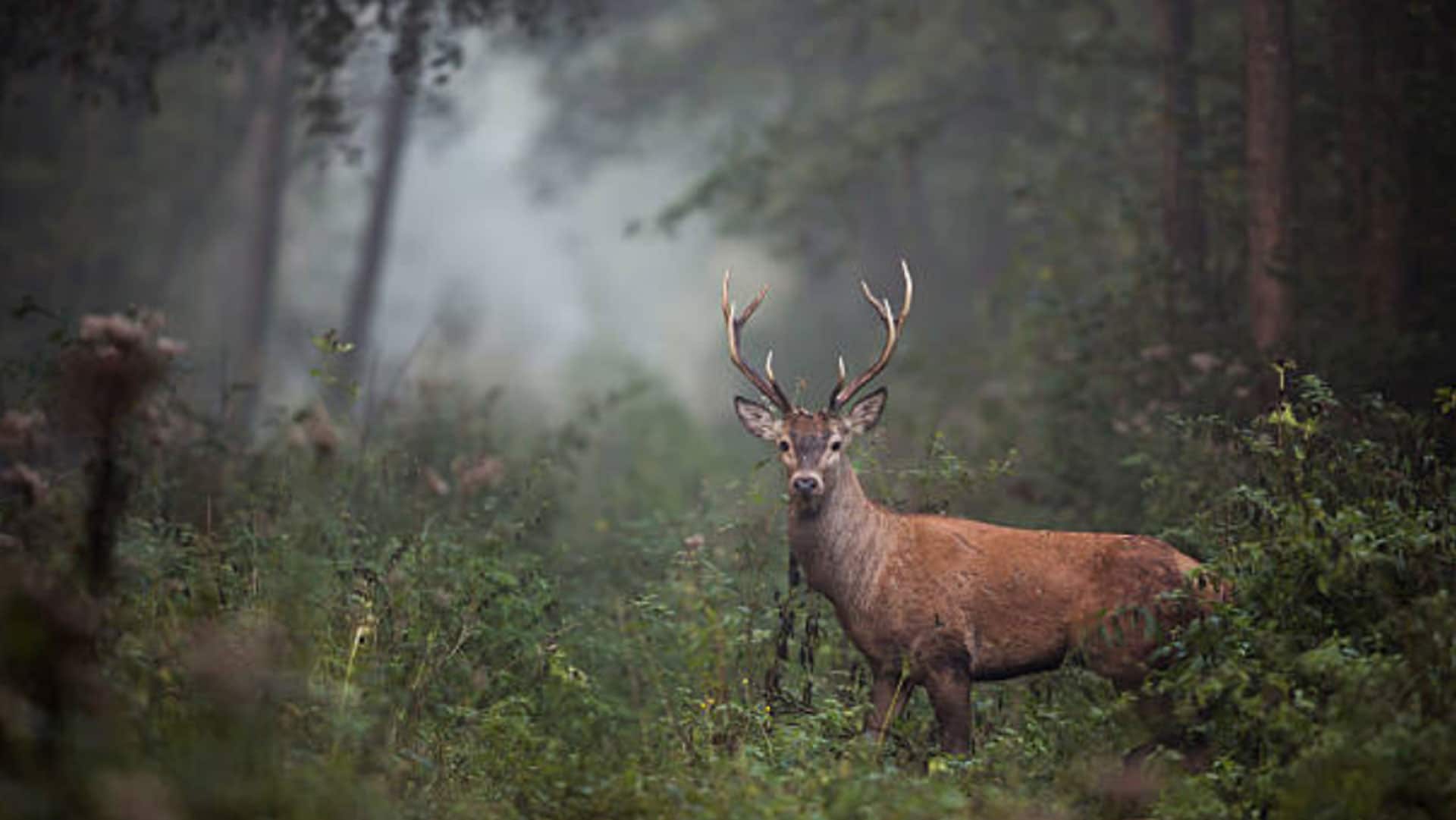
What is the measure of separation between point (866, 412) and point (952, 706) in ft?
5.94

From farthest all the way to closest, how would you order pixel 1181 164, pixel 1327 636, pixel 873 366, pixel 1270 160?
1. pixel 1181 164
2. pixel 1270 160
3. pixel 873 366
4. pixel 1327 636

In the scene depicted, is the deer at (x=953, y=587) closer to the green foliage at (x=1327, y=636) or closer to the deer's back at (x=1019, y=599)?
the deer's back at (x=1019, y=599)

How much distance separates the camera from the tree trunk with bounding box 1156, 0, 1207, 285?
13367mm

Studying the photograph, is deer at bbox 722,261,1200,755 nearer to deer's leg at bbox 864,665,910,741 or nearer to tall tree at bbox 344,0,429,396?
deer's leg at bbox 864,665,910,741

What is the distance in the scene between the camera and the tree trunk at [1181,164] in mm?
13367

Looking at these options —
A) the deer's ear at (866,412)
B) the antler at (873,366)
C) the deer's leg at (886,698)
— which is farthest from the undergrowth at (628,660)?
the antler at (873,366)

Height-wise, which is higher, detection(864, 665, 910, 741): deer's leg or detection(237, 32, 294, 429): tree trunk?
detection(237, 32, 294, 429): tree trunk

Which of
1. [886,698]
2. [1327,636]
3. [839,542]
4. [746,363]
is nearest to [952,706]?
[886,698]

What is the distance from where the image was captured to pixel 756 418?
8.75 m

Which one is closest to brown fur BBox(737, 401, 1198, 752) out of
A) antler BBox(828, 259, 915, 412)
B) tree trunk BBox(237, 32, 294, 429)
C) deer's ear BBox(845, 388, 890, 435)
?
antler BBox(828, 259, 915, 412)

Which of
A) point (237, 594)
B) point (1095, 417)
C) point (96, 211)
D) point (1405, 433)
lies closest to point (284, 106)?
point (96, 211)

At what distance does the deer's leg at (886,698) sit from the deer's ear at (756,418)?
151 cm

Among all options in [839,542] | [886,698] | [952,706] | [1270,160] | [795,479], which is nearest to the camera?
[952,706]

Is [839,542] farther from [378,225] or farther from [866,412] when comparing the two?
[378,225]
